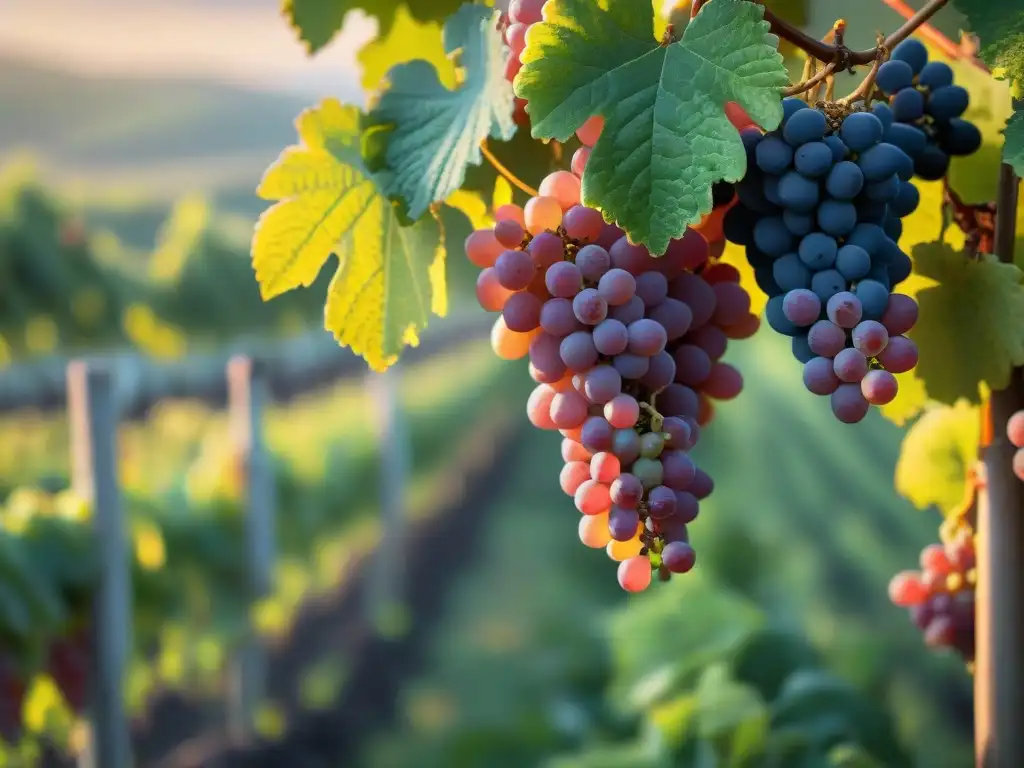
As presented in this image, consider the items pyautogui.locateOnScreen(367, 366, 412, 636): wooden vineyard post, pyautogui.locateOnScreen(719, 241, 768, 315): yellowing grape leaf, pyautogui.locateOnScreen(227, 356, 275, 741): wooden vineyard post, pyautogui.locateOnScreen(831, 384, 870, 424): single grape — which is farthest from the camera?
pyautogui.locateOnScreen(367, 366, 412, 636): wooden vineyard post

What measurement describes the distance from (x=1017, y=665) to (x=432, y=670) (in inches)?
163

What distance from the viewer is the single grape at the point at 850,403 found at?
1.61 feet

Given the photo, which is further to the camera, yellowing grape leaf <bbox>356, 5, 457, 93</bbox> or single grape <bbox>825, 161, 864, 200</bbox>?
yellowing grape leaf <bbox>356, 5, 457, 93</bbox>

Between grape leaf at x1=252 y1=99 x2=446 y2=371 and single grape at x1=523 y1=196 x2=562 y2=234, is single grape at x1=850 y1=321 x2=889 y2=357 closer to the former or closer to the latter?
single grape at x1=523 y1=196 x2=562 y2=234

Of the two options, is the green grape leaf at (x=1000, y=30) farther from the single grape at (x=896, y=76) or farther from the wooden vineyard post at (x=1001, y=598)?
the wooden vineyard post at (x=1001, y=598)

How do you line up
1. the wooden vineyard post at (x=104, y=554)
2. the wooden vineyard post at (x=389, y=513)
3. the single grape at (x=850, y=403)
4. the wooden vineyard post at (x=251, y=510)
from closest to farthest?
the single grape at (x=850, y=403) → the wooden vineyard post at (x=104, y=554) → the wooden vineyard post at (x=251, y=510) → the wooden vineyard post at (x=389, y=513)

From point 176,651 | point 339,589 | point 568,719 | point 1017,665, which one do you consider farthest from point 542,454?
point 1017,665

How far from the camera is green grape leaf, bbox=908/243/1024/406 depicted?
24.6 inches

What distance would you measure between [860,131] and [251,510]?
3368 millimetres

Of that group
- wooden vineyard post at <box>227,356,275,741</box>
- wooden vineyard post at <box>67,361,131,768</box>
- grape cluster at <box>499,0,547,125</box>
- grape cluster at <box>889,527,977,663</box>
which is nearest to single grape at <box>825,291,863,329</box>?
grape cluster at <box>499,0,547,125</box>

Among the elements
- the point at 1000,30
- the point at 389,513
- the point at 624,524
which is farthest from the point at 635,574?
the point at 389,513

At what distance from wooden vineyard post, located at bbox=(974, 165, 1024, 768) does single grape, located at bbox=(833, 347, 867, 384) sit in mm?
229

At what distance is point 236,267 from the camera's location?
6840mm

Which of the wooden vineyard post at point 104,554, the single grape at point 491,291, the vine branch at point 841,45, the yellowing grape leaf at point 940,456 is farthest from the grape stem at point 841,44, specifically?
the wooden vineyard post at point 104,554
